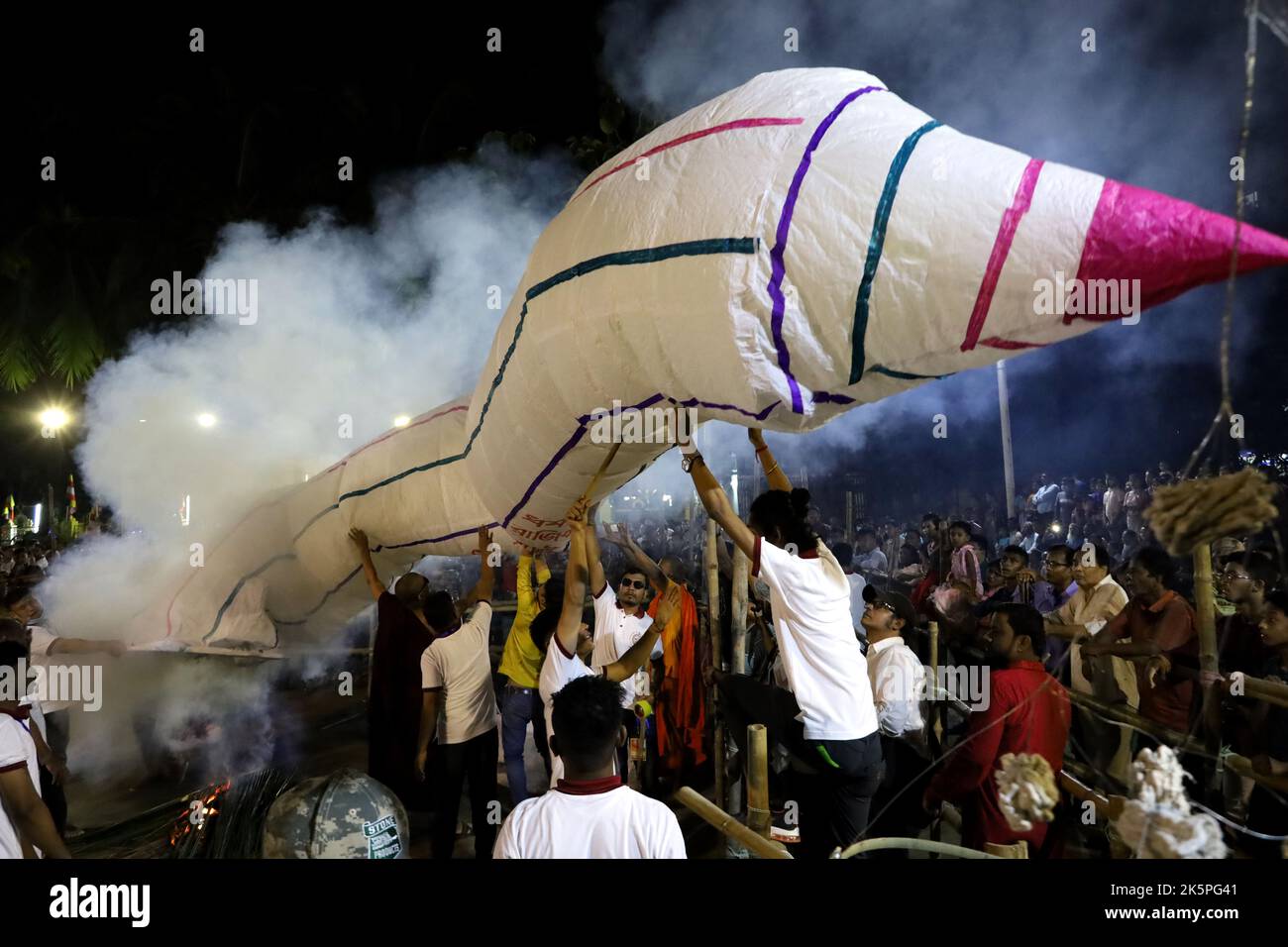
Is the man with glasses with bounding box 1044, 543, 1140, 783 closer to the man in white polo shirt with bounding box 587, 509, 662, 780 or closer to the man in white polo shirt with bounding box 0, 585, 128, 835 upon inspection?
the man in white polo shirt with bounding box 587, 509, 662, 780

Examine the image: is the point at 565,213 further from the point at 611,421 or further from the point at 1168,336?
the point at 1168,336

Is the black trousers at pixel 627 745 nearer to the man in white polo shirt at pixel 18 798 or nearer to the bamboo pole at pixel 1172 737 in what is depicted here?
the bamboo pole at pixel 1172 737

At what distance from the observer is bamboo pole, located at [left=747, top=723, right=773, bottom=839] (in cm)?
277

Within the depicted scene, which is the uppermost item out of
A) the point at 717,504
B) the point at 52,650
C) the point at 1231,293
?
the point at 1231,293

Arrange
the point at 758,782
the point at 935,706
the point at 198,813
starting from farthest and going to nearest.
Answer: the point at 935,706 → the point at 198,813 → the point at 758,782

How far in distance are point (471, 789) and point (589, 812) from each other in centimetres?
246

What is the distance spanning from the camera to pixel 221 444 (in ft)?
16.8

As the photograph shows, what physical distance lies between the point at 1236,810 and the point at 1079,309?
8.39ft

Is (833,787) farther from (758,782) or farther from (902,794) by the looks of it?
(902,794)

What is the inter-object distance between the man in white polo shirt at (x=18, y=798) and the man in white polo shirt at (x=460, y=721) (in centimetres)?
157

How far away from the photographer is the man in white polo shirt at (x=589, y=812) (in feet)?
5.51

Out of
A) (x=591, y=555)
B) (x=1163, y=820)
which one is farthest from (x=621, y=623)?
(x=1163, y=820)

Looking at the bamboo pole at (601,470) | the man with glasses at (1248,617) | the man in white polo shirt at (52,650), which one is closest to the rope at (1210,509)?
the bamboo pole at (601,470)

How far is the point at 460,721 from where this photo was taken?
12.6 feet
